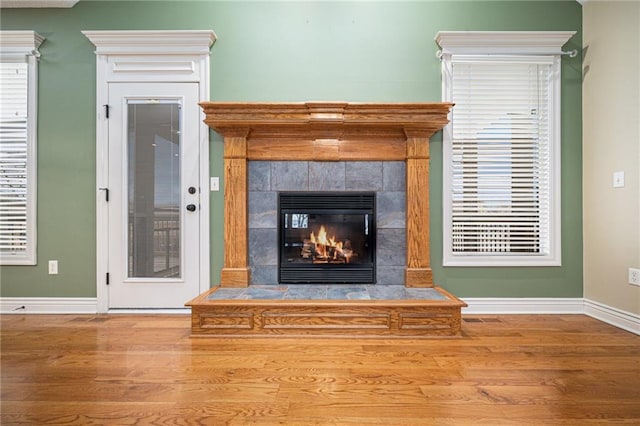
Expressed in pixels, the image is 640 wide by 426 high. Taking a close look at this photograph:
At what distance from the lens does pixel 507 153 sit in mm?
2992

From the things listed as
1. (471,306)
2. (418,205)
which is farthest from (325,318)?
(471,306)

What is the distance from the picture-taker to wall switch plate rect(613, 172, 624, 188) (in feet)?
8.55

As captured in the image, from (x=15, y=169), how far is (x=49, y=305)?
1.19 metres

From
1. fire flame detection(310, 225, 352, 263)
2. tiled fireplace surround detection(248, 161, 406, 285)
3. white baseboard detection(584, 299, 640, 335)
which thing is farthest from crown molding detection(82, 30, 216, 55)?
white baseboard detection(584, 299, 640, 335)

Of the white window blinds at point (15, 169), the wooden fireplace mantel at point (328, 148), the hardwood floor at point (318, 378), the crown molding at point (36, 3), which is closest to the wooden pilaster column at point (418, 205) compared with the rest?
the wooden fireplace mantel at point (328, 148)

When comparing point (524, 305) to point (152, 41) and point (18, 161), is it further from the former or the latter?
point (18, 161)

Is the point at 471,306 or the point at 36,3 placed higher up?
the point at 36,3

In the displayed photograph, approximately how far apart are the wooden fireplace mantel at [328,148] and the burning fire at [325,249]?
50 centimetres

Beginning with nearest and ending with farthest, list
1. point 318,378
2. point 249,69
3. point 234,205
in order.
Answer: point 318,378 < point 234,205 < point 249,69

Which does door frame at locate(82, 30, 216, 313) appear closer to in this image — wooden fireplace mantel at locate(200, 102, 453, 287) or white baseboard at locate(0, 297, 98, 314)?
white baseboard at locate(0, 297, 98, 314)

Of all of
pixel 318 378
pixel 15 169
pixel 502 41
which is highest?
pixel 502 41

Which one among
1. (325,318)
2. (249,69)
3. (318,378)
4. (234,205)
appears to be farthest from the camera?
(249,69)

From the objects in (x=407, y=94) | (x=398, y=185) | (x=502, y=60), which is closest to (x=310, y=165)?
(x=398, y=185)

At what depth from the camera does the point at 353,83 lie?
303cm
